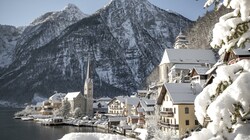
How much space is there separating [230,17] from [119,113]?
97175 millimetres

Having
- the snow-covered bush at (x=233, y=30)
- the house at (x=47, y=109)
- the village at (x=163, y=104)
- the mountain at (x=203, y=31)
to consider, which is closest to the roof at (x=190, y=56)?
the village at (x=163, y=104)

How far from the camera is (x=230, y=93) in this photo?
12.9 feet

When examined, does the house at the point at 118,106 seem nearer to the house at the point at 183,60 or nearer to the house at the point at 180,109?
the house at the point at 183,60

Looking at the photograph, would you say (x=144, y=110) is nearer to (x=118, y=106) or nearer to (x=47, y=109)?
(x=118, y=106)

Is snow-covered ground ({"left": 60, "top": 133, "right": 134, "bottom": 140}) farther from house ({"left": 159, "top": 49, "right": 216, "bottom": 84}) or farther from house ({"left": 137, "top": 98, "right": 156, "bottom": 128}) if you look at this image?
house ({"left": 159, "top": 49, "right": 216, "bottom": 84})

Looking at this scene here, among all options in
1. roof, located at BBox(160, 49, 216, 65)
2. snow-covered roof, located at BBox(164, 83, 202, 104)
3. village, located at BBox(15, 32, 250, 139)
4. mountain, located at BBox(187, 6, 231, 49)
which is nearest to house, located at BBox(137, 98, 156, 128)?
village, located at BBox(15, 32, 250, 139)

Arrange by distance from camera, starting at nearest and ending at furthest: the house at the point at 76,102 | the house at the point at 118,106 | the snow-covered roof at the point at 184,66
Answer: the snow-covered roof at the point at 184,66, the house at the point at 118,106, the house at the point at 76,102

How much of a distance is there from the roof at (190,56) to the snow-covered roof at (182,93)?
4601cm

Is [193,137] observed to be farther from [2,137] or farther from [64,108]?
[64,108]

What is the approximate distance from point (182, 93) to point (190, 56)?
48940 mm

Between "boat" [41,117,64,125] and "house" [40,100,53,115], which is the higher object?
"house" [40,100,53,115]

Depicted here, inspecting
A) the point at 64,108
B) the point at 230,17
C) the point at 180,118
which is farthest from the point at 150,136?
the point at 64,108

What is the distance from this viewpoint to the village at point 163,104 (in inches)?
1604

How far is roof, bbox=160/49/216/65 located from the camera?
87.9 metres
